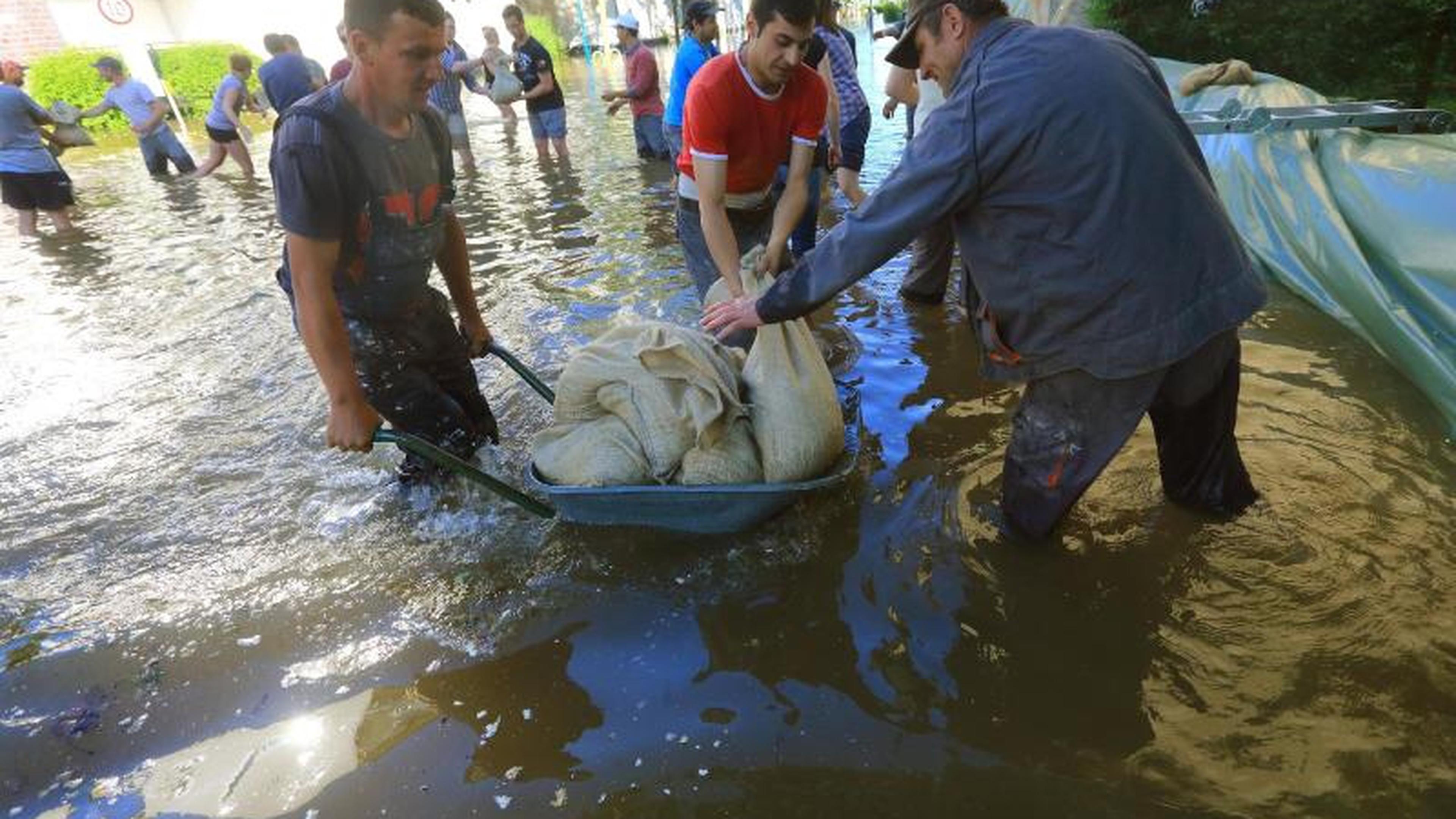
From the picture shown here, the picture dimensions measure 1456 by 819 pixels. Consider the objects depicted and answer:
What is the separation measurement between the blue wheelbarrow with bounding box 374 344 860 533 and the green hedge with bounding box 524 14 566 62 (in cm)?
3071

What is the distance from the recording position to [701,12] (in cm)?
532

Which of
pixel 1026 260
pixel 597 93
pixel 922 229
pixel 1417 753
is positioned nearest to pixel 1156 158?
pixel 1026 260

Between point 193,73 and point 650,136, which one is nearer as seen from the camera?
A: point 650,136

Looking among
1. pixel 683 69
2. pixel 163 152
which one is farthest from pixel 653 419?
pixel 163 152

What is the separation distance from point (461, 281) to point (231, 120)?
9.26 meters

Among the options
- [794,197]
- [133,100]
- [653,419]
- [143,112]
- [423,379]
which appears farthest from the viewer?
[143,112]

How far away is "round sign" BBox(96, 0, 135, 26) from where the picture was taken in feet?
50.2

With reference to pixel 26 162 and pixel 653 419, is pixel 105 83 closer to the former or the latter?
pixel 26 162

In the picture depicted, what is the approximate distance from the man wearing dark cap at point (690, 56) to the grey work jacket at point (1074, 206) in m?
3.18

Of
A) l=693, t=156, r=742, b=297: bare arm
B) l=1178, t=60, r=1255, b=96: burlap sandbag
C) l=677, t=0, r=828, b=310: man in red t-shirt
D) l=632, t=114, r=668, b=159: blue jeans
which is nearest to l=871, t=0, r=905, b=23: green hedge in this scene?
l=632, t=114, r=668, b=159: blue jeans

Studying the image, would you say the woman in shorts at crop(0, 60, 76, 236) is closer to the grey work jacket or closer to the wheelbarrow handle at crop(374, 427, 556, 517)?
the wheelbarrow handle at crop(374, 427, 556, 517)

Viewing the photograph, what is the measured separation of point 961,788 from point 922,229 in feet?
4.59

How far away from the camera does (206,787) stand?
6.45 ft

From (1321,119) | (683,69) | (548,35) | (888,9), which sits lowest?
(1321,119)
